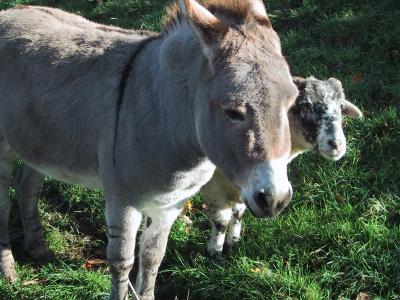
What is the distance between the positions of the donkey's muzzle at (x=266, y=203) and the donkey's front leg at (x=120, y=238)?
0.96 m

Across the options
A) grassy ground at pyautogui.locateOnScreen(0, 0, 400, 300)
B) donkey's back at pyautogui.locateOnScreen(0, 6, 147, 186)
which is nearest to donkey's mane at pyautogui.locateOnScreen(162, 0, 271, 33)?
donkey's back at pyautogui.locateOnScreen(0, 6, 147, 186)

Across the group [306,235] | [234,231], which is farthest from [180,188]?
[306,235]

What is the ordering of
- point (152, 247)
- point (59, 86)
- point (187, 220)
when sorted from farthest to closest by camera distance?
1. point (187, 220)
2. point (152, 247)
3. point (59, 86)

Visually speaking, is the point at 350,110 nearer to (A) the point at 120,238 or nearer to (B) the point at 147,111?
(B) the point at 147,111

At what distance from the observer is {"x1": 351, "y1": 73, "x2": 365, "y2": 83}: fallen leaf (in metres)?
5.59

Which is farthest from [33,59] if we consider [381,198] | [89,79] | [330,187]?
[381,198]

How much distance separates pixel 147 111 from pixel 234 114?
72 cm

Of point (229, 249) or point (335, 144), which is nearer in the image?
point (335, 144)

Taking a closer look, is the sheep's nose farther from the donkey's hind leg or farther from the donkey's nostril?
the donkey's hind leg

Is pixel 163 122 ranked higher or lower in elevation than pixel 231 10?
lower

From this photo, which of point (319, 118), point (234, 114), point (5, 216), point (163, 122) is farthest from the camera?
point (5, 216)

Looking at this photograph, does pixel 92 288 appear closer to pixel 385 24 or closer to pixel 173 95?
pixel 173 95

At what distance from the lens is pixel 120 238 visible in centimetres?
330

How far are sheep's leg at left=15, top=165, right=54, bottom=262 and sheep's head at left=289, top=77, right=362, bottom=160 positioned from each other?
79.3 inches
